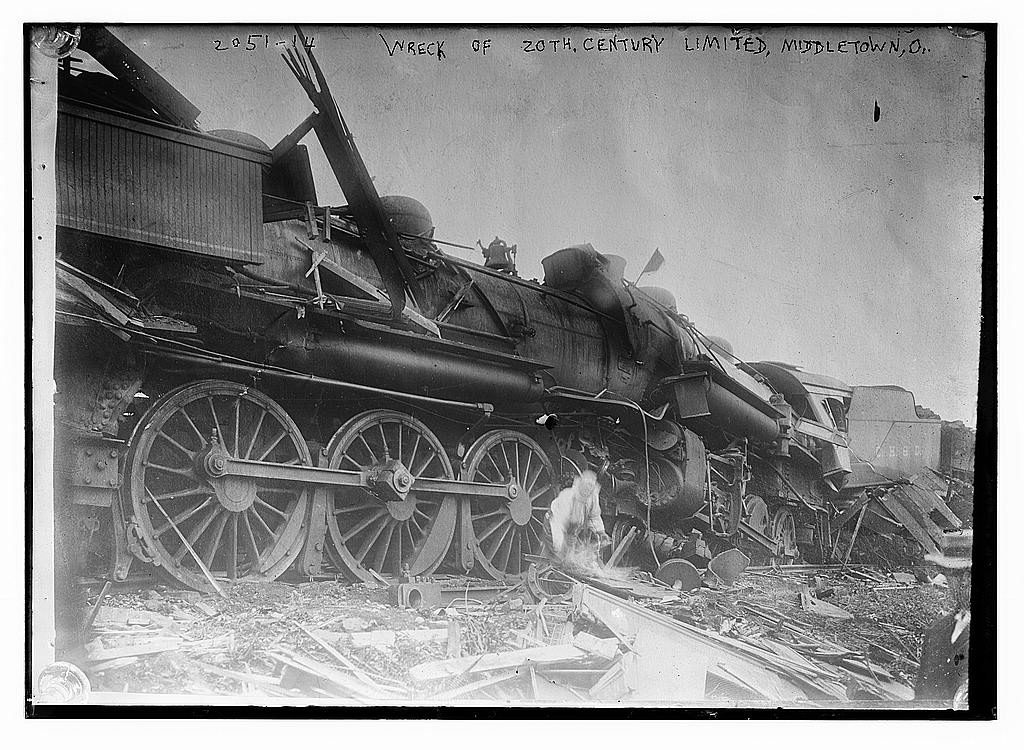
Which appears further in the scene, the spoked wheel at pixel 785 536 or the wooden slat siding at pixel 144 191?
the spoked wheel at pixel 785 536

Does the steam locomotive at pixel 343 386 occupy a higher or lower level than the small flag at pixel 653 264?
lower

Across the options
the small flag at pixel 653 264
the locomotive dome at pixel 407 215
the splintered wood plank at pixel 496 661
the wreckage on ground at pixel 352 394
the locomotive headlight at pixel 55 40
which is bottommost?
the splintered wood plank at pixel 496 661

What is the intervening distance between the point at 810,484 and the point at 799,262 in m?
0.65

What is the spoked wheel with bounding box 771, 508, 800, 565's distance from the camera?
2.95m

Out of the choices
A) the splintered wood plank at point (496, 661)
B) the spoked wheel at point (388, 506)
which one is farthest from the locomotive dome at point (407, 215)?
the splintered wood plank at point (496, 661)

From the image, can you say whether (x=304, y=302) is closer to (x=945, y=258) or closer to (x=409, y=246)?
(x=409, y=246)

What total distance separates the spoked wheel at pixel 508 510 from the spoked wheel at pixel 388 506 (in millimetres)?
74

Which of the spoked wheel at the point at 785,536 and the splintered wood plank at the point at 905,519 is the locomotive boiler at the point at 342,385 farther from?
the splintered wood plank at the point at 905,519

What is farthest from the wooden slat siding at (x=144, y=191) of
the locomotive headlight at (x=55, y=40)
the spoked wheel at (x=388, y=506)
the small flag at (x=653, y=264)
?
the small flag at (x=653, y=264)

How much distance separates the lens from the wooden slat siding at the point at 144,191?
9.21ft

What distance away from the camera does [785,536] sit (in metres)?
2.96

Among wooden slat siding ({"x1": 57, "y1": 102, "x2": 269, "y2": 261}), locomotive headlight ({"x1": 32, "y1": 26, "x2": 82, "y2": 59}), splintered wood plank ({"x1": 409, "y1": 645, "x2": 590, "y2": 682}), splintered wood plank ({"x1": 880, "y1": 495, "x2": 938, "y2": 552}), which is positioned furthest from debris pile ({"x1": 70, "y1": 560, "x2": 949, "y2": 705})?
locomotive headlight ({"x1": 32, "y1": 26, "x2": 82, "y2": 59})

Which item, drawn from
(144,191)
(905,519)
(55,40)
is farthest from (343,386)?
(905,519)

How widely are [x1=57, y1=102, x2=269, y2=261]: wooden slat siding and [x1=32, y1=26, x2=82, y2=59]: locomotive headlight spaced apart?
16cm
